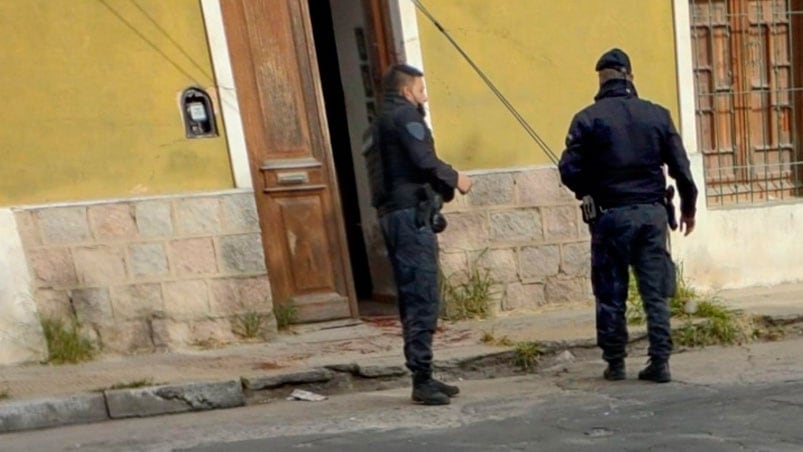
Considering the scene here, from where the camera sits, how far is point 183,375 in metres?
4.54

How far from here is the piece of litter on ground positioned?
14.5ft

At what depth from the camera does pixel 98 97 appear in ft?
16.5

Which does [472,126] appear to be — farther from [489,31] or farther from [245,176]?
[245,176]

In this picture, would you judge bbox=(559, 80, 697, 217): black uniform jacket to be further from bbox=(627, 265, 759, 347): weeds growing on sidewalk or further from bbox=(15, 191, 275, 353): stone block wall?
bbox=(15, 191, 275, 353): stone block wall

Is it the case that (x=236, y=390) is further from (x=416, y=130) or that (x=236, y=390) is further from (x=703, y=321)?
(x=703, y=321)

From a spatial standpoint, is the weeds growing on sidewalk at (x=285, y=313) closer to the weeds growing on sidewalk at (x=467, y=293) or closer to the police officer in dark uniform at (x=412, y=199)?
the weeds growing on sidewalk at (x=467, y=293)

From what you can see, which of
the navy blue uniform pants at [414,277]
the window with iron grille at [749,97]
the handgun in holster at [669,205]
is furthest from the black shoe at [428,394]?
the window with iron grille at [749,97]

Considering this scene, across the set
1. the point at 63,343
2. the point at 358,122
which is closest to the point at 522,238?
the point at 358,122

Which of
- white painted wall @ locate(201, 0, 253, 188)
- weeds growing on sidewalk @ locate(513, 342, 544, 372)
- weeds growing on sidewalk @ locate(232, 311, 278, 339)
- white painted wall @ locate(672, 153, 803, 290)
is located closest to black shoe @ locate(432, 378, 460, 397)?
weeds growing on sidewalk @ locate(513, 342, 544, 372)

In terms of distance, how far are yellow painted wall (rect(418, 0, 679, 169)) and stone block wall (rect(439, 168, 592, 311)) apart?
0.64 ft

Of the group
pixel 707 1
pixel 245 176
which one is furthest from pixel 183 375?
pixel 707 1

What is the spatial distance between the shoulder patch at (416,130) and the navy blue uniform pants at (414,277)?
379mm

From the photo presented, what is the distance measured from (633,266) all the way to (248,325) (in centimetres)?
271

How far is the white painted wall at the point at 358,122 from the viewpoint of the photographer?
20.0 feet
